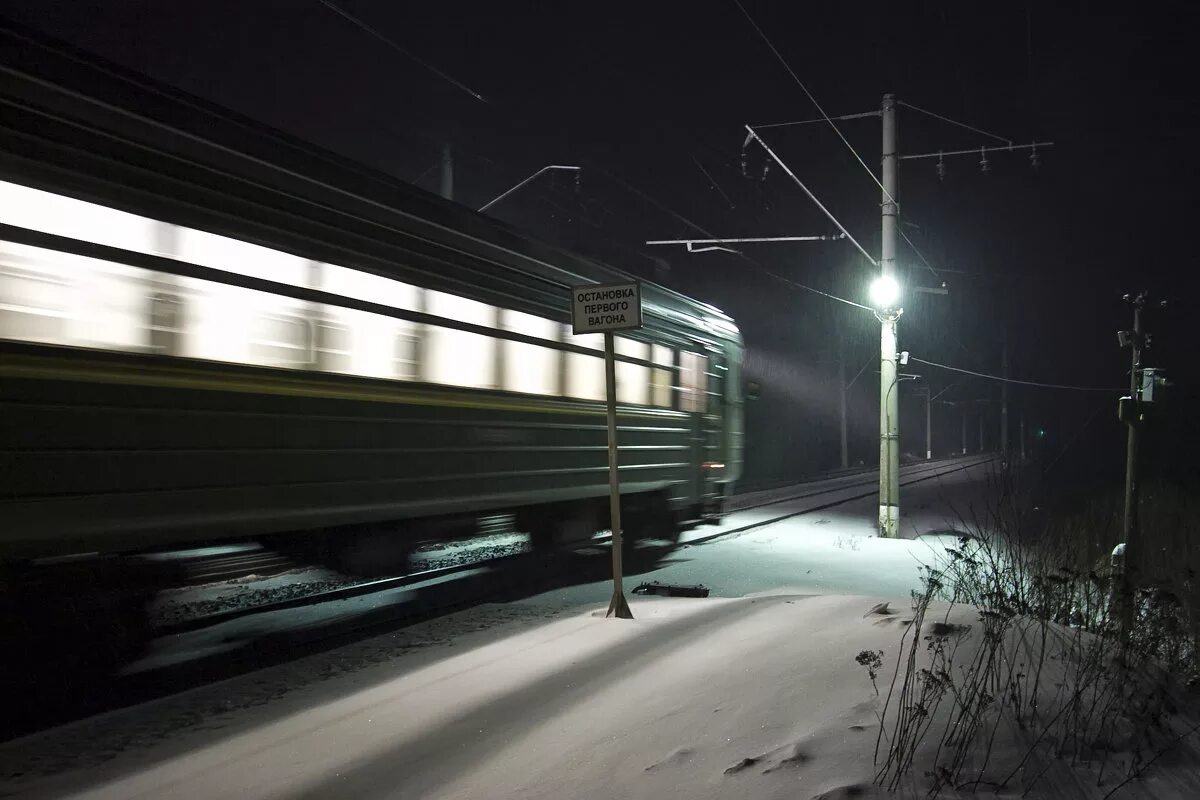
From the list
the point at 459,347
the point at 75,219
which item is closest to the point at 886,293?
the point at 459,347

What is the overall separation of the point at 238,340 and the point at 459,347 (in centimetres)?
195

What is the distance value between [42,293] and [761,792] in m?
3.77

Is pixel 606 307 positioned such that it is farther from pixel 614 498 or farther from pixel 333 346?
pixel 333 346

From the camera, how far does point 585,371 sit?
27.9 feet

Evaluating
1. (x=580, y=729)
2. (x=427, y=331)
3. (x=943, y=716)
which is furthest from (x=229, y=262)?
(x=943, y=716)

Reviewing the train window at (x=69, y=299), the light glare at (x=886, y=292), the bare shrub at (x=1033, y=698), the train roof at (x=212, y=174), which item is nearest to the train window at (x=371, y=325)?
the train roof at (x=212, y=174)

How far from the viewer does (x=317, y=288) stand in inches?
224

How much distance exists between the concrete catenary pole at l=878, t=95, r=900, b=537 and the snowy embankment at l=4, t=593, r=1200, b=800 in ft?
26.5

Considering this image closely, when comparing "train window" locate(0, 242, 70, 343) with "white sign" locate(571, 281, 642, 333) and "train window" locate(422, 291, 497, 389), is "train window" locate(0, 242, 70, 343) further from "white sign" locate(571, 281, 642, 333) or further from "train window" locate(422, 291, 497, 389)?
"white sign" locate(571, 281, 642, 333)

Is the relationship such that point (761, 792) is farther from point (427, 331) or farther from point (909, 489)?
point (909, 489)

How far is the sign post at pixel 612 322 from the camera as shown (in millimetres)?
6363

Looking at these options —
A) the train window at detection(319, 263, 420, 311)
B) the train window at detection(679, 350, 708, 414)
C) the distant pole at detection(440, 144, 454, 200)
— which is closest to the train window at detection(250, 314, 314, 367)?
the train window at detection(319, 263, 420, 311)

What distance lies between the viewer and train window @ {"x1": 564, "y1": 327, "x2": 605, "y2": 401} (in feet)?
27.1

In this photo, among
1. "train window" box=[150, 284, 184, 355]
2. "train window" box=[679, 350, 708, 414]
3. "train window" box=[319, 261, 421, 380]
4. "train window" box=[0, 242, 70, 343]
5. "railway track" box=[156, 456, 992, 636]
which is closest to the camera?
"train window" box=[0, 242, 70, 343]
